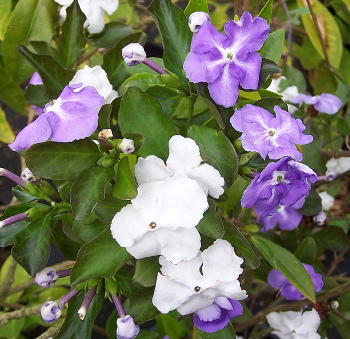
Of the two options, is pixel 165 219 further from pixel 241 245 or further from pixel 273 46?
pixel 273 46

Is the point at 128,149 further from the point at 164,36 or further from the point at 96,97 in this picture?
the point at 164,36

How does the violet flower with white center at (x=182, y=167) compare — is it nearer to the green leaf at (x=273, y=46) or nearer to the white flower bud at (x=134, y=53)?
the white flower bud at (x=134, y=53)

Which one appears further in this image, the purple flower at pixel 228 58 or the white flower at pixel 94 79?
the white flower at pixel 94 79

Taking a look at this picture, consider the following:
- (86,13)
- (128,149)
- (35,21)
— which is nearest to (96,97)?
(128,149)

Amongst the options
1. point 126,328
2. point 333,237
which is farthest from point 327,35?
point 126,328

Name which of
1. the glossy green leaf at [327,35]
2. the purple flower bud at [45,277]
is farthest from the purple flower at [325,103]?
the glossy green leaf at [327,35]

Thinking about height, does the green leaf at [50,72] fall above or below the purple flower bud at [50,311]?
above
